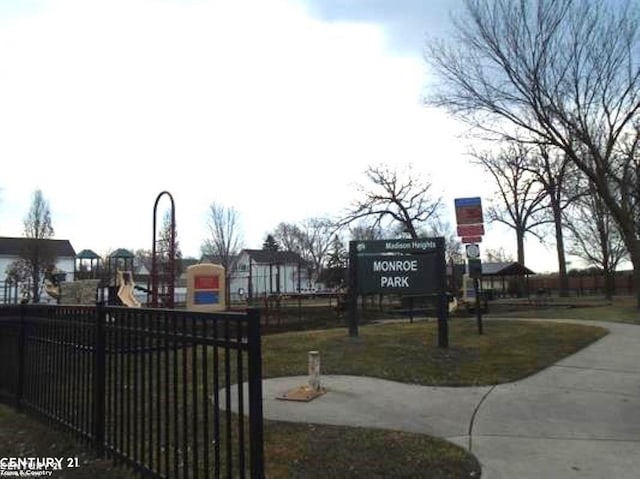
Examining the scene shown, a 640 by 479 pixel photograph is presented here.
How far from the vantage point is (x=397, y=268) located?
44.5ft

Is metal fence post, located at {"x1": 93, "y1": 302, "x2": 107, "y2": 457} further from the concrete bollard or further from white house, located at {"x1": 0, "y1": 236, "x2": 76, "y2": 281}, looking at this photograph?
white house, located at {"x1": 0, "y1": 236, "x2": 76, "y2": 281}

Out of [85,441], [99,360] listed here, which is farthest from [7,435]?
[99,360]

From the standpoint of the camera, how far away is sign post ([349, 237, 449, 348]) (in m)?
13.2

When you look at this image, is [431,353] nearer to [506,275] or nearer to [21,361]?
[21,361]

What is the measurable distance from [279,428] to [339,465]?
135cm

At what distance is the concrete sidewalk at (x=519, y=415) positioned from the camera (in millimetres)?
5445

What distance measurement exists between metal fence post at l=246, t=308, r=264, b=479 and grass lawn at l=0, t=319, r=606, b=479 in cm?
116

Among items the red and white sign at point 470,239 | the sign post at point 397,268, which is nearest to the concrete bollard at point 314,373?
the sign post at point 397,268

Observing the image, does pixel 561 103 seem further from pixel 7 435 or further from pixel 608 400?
pixel 7 435

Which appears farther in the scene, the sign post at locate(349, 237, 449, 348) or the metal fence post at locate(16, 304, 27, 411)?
the sign post at locate(349, 237, 449, 348)

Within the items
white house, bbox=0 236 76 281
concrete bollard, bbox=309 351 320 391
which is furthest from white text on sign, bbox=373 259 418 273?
white house, bbox=0 236 76 281

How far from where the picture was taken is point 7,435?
701cm

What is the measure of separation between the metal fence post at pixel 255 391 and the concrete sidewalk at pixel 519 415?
6.79ft

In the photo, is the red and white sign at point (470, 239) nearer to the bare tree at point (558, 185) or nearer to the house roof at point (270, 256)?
the bare tree at point (558, 185)
